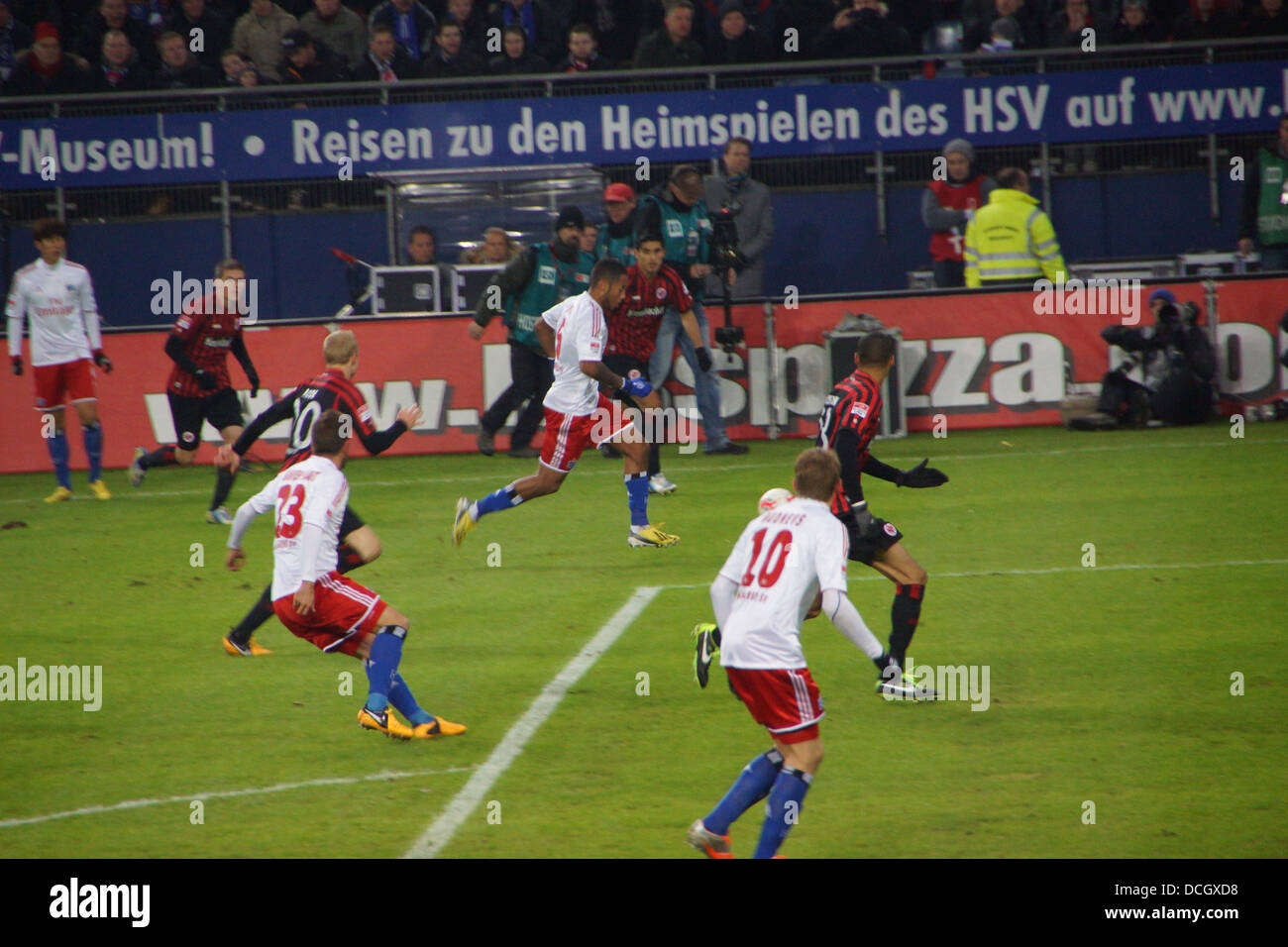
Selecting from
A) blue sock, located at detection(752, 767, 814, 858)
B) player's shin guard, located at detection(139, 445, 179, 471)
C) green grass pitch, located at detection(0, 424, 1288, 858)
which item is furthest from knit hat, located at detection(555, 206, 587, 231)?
blue sock, located at detection(752, 767, 814, 858)

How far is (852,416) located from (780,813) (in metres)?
2.92

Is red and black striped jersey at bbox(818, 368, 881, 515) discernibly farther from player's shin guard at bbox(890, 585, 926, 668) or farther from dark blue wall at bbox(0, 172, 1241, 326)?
dark blue wall at bbox(0, 172, 1241, 326)

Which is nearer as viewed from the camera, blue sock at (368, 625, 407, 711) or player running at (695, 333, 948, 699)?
blue sock at (368, 625, 407, 711)

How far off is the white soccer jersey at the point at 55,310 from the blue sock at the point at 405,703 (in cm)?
847

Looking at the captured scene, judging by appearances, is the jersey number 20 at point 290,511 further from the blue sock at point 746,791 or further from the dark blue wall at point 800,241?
the dark blue wall at point 800,241

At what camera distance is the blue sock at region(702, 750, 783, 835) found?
5570 millimetres

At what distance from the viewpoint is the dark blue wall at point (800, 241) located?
62.9 ft

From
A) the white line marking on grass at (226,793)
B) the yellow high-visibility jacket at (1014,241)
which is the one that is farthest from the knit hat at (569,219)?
the white line marking on grass at (226,793)

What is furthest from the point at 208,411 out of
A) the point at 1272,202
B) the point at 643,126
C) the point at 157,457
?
the point at 1272,202

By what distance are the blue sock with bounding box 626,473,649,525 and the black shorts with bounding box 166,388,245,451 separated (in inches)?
183

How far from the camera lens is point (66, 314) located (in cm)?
1464

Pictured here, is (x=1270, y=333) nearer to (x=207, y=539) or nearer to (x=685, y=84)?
(x=685, y=84)

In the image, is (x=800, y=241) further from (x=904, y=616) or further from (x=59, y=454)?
(x=904, y=616)

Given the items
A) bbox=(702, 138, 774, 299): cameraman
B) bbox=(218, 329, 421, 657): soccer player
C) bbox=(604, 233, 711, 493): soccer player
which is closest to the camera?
bbox=(218, 329, 421, 657): soccer player
